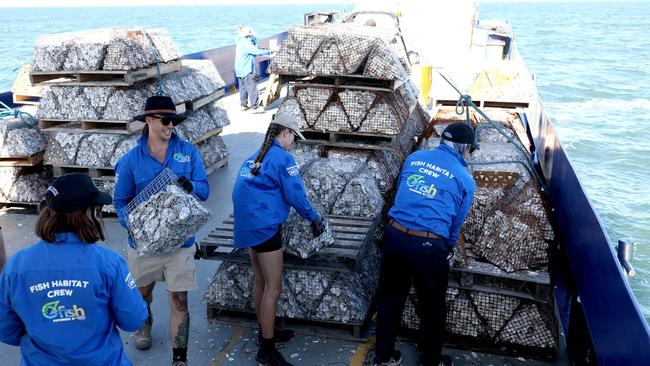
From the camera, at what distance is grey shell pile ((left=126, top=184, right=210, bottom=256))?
411 centimetres

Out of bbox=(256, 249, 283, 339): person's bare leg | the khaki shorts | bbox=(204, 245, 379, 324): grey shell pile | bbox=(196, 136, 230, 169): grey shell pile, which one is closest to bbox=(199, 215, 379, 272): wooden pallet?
bbox=(204, 245, 379, 324): grey shell pile

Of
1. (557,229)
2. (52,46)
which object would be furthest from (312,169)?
(52,46)

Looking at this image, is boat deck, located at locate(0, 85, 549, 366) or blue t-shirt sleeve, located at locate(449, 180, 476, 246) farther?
boat deck, located at locate(0, 85, 549, 366)

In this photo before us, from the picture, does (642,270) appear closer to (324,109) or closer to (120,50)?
(324,109)

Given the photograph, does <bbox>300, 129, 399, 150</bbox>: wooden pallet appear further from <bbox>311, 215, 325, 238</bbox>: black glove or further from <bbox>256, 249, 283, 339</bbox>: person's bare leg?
<bbox>256, 249, 283, 339</bbox>: person's bare leg

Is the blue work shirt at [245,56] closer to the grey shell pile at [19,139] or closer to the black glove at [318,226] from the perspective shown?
the grey shell pile at [19,139]

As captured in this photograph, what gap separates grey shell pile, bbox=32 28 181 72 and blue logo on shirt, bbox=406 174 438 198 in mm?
4513

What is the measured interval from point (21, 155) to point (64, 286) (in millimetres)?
5919

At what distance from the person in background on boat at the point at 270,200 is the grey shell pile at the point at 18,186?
4952mm

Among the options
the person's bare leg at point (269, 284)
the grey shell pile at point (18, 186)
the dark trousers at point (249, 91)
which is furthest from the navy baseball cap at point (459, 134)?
the dark trousers at point (249, 91)

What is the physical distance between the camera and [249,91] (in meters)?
13.9

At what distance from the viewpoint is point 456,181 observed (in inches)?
172

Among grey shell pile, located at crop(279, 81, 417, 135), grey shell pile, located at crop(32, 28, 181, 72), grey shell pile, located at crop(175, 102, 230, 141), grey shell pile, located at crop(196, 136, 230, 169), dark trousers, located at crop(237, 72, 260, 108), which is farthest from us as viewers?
dark trousers, located at crop(237, 72, 260, 108)

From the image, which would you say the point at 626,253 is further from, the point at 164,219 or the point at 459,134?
A: the point at 164,219
